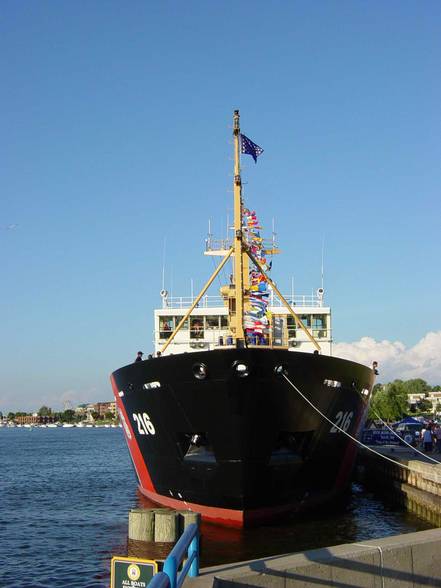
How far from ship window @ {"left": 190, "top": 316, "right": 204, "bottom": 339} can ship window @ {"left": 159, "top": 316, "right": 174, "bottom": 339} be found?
990mm

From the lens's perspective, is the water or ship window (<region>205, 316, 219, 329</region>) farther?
ship window (<region>205, 316, 219, 329</region>)

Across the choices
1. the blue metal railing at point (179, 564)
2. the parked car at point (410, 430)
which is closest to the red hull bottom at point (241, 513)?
the blue metal railing at point (179, 564)

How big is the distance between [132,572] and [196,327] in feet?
57.1

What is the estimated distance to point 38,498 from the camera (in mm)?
25453

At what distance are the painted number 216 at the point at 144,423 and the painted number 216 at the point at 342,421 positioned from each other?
4584mm

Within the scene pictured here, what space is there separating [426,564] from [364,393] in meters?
13.7

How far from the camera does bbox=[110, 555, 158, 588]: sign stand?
21.4 feet

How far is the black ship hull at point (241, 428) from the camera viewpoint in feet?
49.1

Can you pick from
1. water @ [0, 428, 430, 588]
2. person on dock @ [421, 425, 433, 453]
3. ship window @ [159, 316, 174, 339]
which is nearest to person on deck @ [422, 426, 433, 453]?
person on dock @ [421, 425, 433, 453]

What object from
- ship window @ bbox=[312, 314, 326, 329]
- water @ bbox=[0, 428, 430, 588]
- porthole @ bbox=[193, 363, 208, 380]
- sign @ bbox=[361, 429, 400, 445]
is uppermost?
ship window @ bbox=[312, 314, 326, 329]

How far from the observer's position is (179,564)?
16.9ft

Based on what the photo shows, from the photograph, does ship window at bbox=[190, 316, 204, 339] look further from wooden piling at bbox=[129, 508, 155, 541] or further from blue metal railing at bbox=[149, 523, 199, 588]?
blue metal railing at bbox=[149, 523, 199, 588]

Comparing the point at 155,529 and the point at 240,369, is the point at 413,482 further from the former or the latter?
the point at 155,529

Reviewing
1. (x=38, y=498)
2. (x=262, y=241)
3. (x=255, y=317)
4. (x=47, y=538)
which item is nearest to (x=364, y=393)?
(x=255, y=317)
